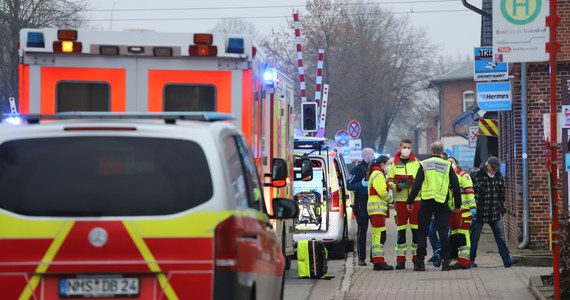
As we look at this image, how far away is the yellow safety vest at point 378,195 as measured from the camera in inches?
720

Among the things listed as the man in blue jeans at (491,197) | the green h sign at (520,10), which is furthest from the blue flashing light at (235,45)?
the man in blue jeans at (491,197)

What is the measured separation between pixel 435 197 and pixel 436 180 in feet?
0.80

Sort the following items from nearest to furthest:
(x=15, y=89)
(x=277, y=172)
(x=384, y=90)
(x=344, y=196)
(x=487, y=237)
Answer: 1. (x=277, y=172)
2. (x=344, y=196)
3. (x=487, y=237)
4. (x=15, y=89)
5. (x=384, y=90)

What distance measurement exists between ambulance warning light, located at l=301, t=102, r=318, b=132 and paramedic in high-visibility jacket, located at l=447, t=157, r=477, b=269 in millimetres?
7028

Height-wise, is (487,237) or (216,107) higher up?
(216,107)

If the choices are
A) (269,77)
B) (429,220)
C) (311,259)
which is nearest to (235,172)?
(269,77)

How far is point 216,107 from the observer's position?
11.8m

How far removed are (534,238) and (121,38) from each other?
1187 centimetres

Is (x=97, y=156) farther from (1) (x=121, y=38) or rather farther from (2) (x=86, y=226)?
(1) (x=121, y=38)

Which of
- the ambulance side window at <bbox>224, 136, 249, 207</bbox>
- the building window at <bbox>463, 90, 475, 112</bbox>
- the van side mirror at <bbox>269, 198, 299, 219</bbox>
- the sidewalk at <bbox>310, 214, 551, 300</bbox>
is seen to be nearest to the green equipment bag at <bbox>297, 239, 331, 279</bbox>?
the sidewalk at <bbox>310, 214, 551, 300</bbox>

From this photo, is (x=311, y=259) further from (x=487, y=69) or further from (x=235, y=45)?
(x=487, y=69)

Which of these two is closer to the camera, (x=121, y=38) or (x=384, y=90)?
(x=121, y=38)

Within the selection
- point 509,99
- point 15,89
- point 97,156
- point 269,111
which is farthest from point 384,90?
point 97,156

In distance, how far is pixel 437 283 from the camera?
627 inches
